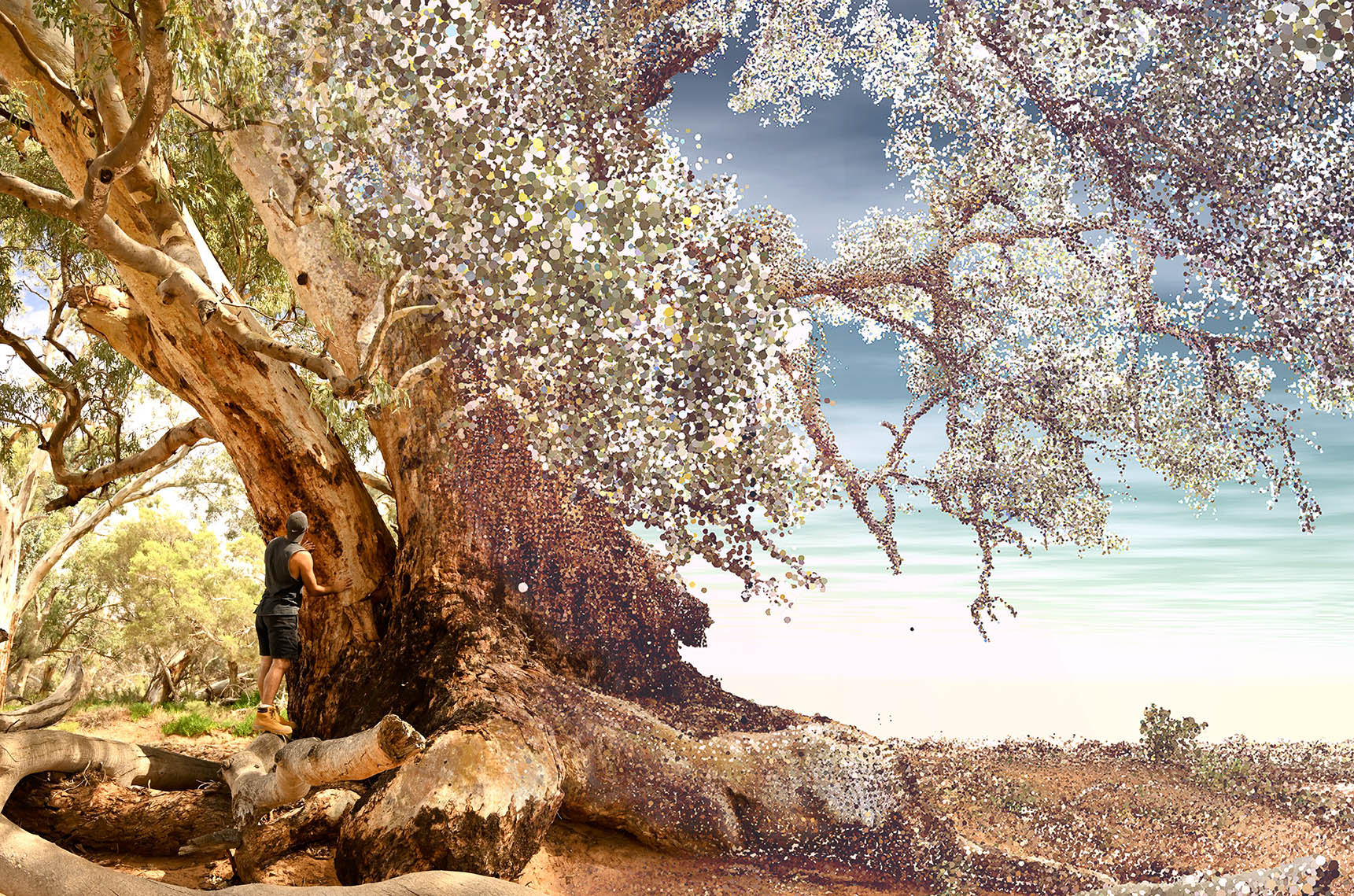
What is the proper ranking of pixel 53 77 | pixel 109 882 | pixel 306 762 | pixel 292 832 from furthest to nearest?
pixel 292 832 → pixel 306 762 → pixel 53 77 → pixel 109 882

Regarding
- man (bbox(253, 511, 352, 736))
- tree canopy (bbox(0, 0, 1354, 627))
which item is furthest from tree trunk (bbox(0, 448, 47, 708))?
man (bbox(253, 511, 352, 736))

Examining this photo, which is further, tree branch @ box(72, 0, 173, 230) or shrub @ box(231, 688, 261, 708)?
shrub @ box(231, 688, 261, 708)

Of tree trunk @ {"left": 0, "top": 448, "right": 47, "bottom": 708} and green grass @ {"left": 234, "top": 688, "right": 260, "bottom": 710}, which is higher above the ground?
tree trunk @ {"left": 0, "top": 448, "right": 47, "bottom": 708}

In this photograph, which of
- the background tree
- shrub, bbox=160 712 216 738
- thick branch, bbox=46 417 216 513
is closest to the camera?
thick branch, bbox=46 417 216 513

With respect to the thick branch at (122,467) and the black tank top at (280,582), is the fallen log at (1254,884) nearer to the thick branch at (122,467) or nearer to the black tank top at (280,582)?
the black tank top at (280,582)

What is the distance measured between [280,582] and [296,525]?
13.9 inches

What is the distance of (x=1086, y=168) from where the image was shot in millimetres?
6785

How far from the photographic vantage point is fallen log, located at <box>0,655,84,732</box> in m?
6.09

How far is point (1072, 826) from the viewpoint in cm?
588

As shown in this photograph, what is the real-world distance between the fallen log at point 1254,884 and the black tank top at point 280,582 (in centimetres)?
Answer: 489

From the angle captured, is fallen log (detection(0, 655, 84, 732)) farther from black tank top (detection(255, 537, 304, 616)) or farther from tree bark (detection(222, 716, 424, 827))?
black tank top (detection(255, 537, 304, 616))

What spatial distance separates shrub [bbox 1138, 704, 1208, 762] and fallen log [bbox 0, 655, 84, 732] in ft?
24.1

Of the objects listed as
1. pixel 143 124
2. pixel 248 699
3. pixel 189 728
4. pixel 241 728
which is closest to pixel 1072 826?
pixel 143 124

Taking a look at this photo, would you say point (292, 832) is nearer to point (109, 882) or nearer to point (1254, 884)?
point (109, 882)
